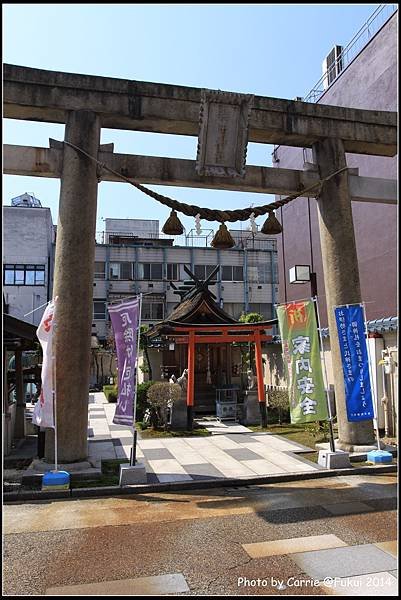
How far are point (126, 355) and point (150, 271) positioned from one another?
35.9 metres

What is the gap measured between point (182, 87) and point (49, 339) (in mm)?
6339

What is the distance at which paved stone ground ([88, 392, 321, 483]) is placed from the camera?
9.98 m

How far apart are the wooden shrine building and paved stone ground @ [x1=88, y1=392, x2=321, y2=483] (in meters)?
2.40

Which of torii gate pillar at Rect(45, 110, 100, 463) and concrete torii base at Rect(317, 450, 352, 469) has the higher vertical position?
torii gate pillar at Rect(45, 110, 100, 463)

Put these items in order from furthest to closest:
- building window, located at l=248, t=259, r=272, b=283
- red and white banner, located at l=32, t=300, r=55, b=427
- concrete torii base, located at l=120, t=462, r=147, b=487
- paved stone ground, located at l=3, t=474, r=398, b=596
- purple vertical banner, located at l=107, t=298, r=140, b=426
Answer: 1. building window, located at l=248, t=259, r=272, b=283
2. purple vertical banner, located at l=107, t=298, r=140, b=426
3. red and white banner, located at l=32, t=300, r=55, b=427
4. concrete torii base, located at l=120, t=462, r=147, b=487
5. paved stone ground, located at l=3, t=474, r=398, b=596

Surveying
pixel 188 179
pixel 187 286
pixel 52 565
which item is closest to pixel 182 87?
pixel 188 179

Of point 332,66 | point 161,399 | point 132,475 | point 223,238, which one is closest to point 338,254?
point 223,238

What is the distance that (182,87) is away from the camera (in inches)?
417

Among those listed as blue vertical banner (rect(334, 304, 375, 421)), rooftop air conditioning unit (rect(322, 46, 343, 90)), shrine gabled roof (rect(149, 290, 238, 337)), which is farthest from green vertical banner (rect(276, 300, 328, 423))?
rooftop air conditioning unit (rect(322, 46, 343, 90))

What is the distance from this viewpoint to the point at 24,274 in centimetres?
4119

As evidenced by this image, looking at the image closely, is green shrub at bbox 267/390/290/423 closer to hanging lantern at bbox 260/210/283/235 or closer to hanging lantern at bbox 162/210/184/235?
hanging lantern at bbox 260/210/283/235

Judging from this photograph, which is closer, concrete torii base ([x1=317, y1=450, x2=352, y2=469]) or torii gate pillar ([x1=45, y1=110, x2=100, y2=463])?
torii gate pillar ([x1=45, y1=110, x2=100, y2=463])

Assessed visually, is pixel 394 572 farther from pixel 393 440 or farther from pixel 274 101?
pixel 274 101

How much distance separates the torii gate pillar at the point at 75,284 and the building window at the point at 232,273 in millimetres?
36875
